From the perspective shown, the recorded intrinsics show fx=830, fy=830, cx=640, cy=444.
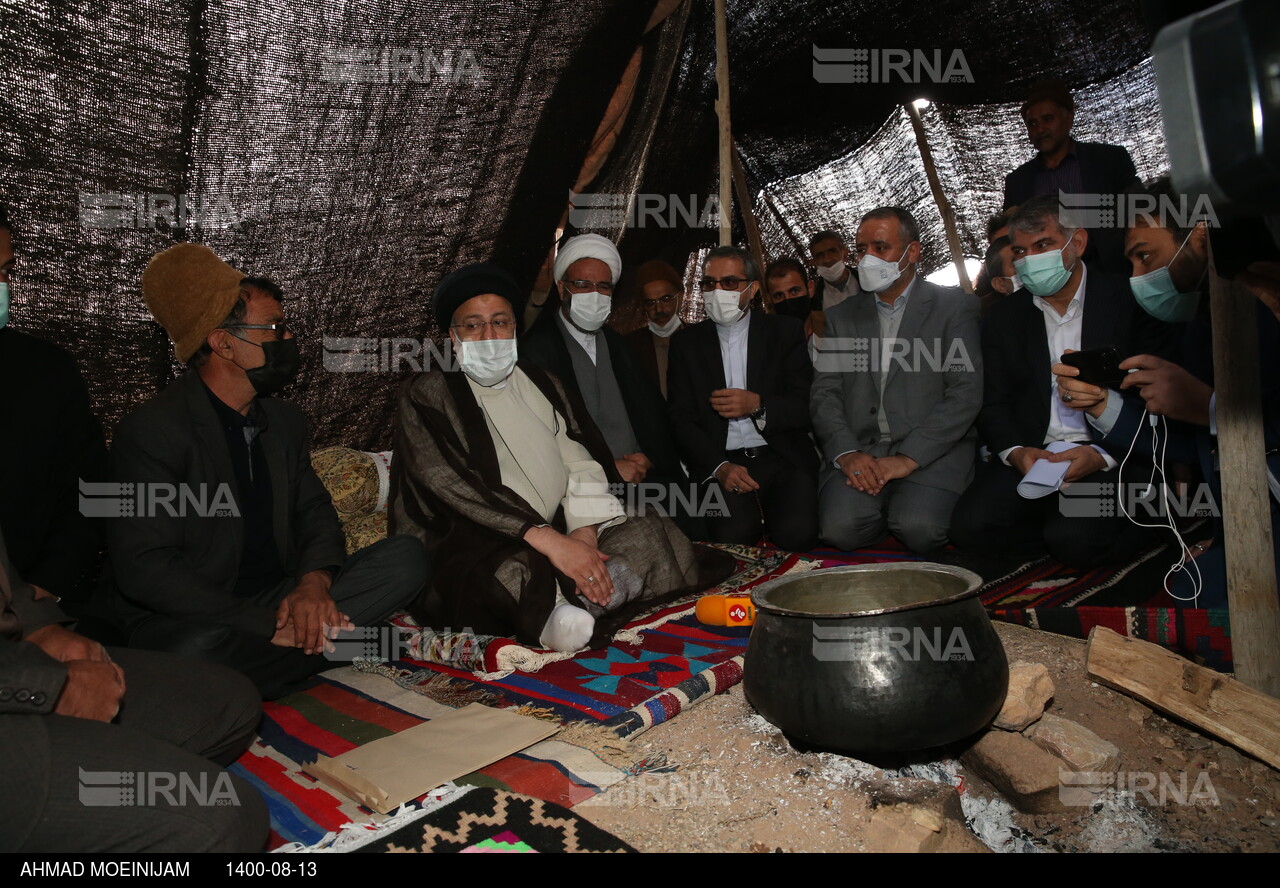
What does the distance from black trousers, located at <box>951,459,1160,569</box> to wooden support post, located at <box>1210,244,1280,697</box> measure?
1.26m

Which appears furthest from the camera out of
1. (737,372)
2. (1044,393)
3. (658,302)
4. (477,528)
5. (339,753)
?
(658,302)

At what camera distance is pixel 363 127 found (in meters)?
3.62

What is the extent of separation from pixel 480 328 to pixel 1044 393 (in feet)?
8.19

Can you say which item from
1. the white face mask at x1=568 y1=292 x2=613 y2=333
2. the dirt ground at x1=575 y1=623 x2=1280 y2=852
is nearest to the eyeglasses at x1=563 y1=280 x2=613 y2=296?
the white face mask at x1=568 y1=292 x2=613 y2=333

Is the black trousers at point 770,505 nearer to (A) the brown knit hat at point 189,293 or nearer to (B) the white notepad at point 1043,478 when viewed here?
(B) the white notepad at point 1043,478

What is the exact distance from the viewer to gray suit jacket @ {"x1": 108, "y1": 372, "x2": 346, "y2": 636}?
2.61m

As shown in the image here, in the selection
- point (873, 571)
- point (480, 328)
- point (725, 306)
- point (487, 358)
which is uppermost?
point (725, 306)

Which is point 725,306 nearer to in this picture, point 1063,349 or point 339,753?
point 1063,349

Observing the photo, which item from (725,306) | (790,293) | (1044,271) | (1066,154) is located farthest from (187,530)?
(1066,154)

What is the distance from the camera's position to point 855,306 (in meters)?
4.38

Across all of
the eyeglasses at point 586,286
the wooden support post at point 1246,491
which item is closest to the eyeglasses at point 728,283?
the eyeglasses at point 586,286

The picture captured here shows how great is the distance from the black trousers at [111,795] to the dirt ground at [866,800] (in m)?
0.75
